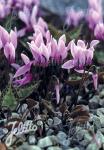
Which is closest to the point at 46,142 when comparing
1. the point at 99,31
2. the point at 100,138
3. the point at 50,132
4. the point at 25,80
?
the point at 50,132

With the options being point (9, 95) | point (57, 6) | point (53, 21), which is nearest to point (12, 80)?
point (9, 95)

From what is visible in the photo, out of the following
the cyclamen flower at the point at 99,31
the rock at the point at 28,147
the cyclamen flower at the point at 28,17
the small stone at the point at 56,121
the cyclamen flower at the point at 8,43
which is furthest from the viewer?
the cyclamen flower at the point at 28,17

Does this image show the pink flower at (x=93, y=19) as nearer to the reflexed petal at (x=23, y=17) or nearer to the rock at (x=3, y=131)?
the reflexed petal at (x=23, y=17)

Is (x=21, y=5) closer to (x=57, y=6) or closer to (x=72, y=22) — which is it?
(x=72, y=22)

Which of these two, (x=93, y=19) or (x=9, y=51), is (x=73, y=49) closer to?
(x=9, y=51)

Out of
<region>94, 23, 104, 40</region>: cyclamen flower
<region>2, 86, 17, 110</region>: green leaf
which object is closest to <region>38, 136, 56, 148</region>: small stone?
<region>2, 86, 17, 110</region>: green leaf

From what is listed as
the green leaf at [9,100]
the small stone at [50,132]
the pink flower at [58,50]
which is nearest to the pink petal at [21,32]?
the pink flower at [58,50]
